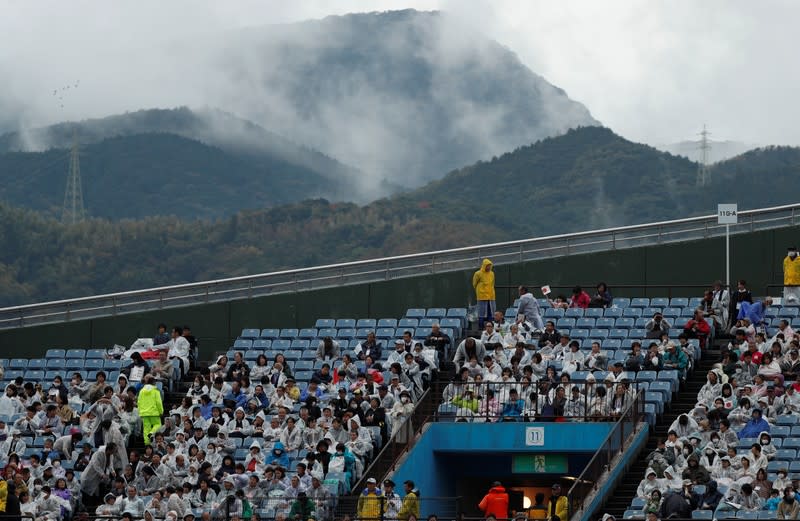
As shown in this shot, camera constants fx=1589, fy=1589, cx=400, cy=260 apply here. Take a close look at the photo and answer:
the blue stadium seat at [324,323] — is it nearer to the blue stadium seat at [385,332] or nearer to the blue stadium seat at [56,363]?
the blue stadium seat at [385,332]

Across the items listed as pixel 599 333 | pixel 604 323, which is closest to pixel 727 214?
pixel 604 323

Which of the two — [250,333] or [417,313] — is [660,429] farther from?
[250,333]

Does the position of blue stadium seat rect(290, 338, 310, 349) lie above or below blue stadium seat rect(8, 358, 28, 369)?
above

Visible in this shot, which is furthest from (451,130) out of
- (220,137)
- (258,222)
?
(258,222)

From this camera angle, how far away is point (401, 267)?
35.6m

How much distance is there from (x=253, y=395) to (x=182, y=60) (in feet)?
505

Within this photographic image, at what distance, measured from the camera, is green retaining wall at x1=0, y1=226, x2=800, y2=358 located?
35.2 m

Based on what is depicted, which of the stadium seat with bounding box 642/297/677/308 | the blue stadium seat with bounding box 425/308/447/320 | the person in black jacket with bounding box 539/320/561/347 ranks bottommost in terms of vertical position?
the person in black jacket with bounding box 539/320/561/347

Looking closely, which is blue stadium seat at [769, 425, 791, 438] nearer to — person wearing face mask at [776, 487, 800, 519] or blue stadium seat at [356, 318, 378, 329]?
person wearing face mask at [776, 487, 800, 519]

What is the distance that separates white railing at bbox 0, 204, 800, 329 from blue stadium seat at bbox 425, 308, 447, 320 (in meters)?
3.57


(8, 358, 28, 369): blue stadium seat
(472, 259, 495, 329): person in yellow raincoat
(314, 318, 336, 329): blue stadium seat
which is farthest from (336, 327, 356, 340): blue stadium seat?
(8, 358, 28, 369): blue stadium seat

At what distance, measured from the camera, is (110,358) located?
32188 mm

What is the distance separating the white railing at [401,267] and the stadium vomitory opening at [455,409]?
46 cm

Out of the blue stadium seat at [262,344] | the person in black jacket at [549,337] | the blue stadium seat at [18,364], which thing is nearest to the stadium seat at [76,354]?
the blue stadium seat at [18,364]
